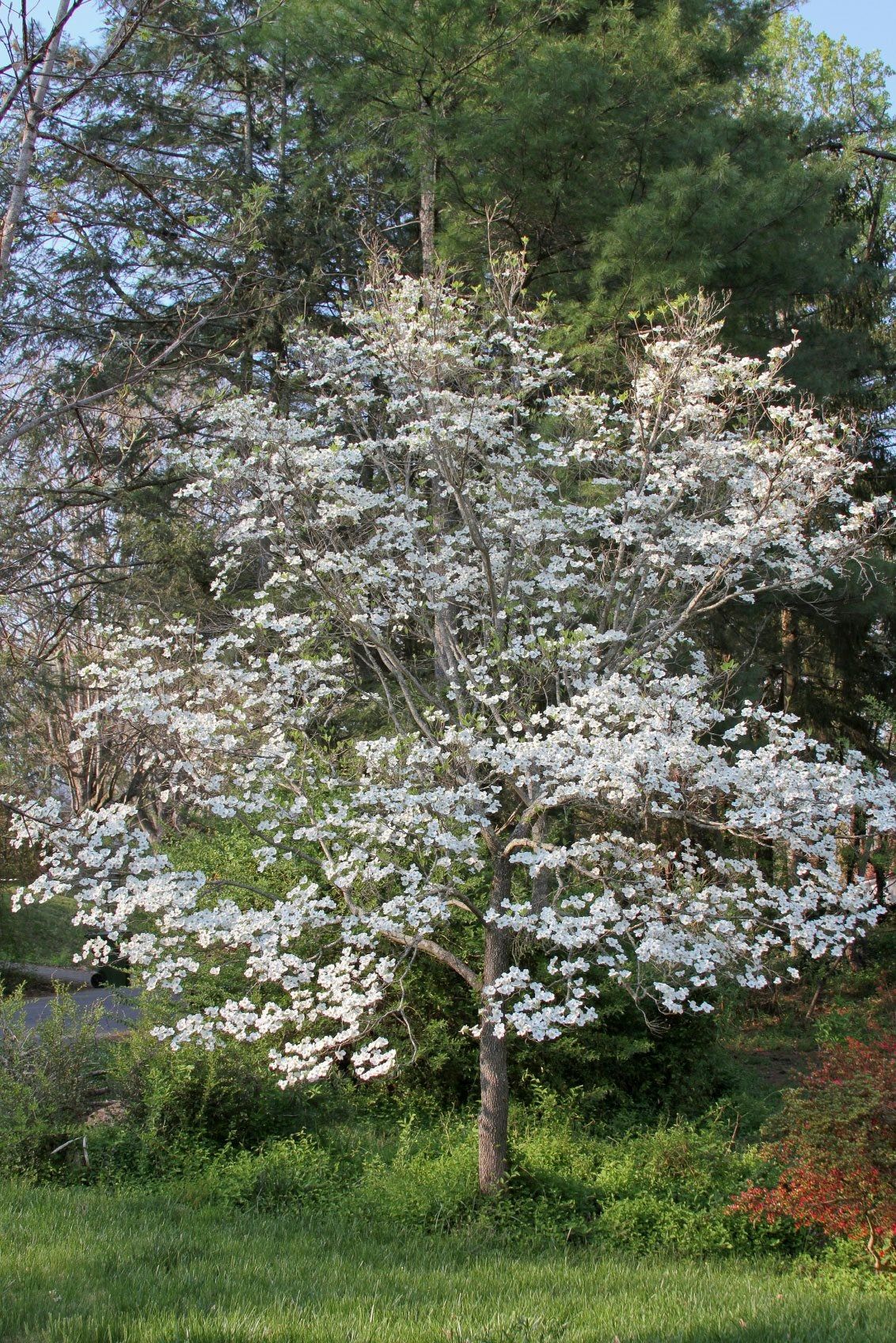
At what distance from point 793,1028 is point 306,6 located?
1186 cm

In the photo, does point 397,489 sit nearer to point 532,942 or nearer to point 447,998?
point 532,942

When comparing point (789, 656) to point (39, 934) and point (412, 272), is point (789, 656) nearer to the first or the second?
point (412, 272)

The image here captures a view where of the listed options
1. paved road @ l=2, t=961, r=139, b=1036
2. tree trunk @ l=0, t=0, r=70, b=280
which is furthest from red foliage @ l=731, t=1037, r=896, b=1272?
tree trunk @ l=0, t=0, r=70, b=280

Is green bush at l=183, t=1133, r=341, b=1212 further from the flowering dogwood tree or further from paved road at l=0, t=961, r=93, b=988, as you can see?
paved road at l=0, t=961, r=93, b=988

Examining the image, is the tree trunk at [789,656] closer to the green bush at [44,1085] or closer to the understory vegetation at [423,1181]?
the understory vegetation at [423,1181]

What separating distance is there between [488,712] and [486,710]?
1.4 inches

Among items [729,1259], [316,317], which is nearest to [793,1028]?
[729,1259]

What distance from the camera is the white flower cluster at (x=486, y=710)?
17.7 ft

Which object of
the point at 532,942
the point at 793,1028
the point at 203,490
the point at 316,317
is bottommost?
the point at 793,1028

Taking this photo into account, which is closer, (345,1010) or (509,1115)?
(345,1010)

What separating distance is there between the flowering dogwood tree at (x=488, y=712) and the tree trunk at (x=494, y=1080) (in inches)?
0.6

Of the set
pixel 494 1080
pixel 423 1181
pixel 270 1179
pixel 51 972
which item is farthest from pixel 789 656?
pixel 51 972

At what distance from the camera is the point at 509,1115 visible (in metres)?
7.30

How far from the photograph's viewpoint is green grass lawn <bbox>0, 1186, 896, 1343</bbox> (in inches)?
146
